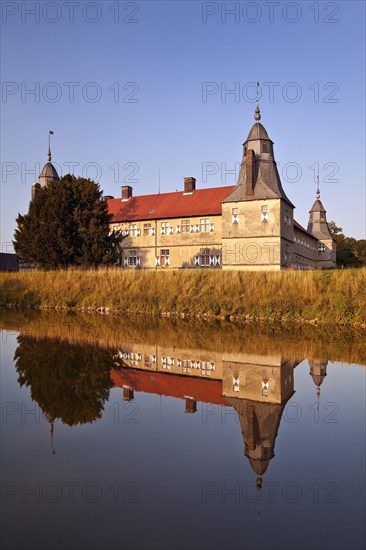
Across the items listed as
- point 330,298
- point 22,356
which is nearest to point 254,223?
point 330,298

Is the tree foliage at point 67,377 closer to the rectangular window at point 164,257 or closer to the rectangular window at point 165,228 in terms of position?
the rectangular window at point 164,257

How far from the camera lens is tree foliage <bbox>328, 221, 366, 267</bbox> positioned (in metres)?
71.7

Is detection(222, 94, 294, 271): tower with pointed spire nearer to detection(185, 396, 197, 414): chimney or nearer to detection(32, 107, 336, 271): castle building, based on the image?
detection(32, 107, 336, 271): castle building

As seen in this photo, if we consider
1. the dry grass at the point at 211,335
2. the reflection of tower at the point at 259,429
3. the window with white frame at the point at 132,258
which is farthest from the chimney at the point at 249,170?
the reflection of tower at the point at 259,429

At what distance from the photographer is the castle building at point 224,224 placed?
37094 millimetres

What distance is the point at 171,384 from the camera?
836 centimetres

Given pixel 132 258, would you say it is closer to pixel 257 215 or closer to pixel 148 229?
pixel 148 229

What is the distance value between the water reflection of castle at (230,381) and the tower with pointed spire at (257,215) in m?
26.2

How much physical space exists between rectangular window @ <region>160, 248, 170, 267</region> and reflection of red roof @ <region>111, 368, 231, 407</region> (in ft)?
115

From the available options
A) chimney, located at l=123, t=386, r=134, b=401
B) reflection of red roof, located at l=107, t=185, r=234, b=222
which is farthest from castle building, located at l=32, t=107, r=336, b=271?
chimney, located at l=123, t=386, r=134, b=401

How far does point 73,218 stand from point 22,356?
77.2ft

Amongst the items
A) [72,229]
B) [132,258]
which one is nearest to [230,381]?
[72,229]

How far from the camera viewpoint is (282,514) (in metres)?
3.86

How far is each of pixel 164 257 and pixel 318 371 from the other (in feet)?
116
